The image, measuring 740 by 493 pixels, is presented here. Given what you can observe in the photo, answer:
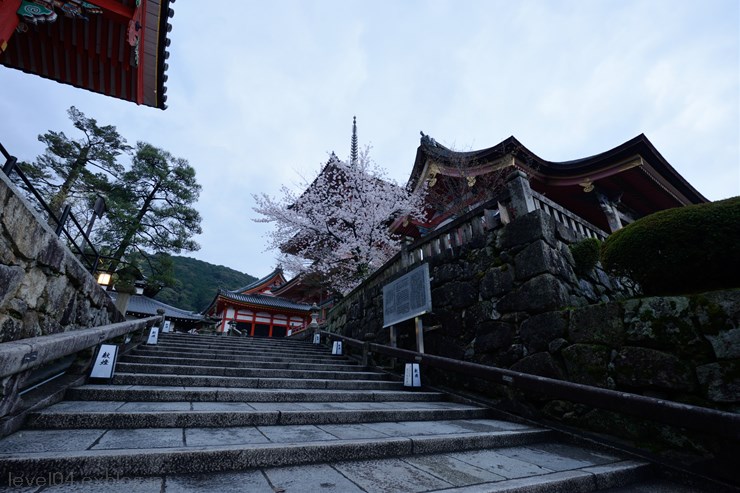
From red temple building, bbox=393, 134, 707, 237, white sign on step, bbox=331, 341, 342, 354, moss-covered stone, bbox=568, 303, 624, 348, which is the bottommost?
white sign on step, bbox=331, 341, 342, 354

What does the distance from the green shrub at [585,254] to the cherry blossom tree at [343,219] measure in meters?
8.02

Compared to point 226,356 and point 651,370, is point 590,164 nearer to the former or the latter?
point 651,370

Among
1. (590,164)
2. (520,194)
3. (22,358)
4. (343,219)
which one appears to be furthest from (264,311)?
(22,358)

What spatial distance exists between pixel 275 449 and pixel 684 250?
4.32 meters

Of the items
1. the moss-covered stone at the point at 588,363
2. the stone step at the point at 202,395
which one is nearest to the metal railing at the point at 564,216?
the moss-covered stone at the point at 588,363

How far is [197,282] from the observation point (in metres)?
56.1

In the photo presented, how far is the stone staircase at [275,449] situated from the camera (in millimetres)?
1940

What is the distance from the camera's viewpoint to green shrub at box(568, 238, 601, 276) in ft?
18.0

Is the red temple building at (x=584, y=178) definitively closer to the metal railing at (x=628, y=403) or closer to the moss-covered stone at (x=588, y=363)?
the moss-covered stone at (x=588, y=363)

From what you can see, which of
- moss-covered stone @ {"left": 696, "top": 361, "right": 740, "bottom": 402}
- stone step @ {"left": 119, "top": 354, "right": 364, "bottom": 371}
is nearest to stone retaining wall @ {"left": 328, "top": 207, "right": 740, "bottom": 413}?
moss-covered stone @ {"left": 696, "top": 361, "right": 740, "bottom": 402}

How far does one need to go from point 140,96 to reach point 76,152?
74.0ft

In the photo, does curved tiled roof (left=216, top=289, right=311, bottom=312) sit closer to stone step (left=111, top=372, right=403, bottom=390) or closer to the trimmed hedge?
stone step (left=111, top=372, right=403, bottom=390)

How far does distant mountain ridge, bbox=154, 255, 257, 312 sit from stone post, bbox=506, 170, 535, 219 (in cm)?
4453

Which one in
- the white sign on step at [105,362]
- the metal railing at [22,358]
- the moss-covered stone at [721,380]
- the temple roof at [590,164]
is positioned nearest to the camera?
the metal railing at [22,358]
